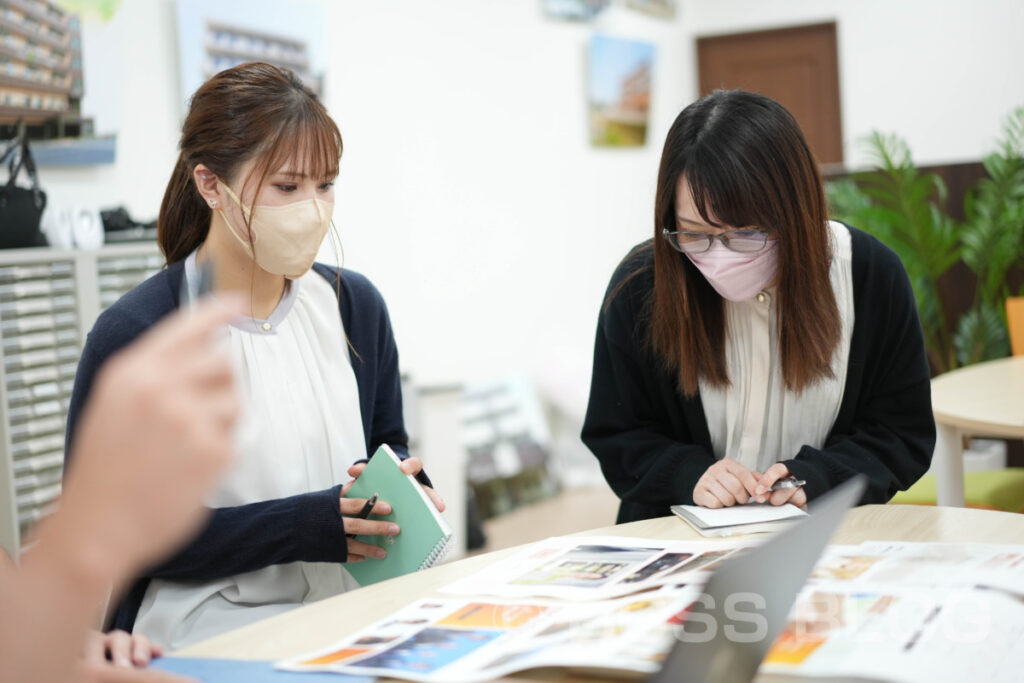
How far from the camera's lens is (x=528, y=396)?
584cm

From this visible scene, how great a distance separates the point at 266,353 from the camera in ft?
6.10

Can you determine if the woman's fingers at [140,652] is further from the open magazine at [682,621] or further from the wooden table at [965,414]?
the wooden table at [965,414]

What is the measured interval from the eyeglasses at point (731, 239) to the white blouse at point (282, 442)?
0.67 metres

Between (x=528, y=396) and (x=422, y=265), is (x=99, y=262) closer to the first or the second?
(x=422, y=265)

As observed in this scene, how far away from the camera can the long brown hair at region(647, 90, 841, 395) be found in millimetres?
1766

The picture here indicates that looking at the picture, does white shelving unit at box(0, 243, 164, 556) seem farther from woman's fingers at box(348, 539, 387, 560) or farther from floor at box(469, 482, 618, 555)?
floor at box(469, 482, 618, 555)

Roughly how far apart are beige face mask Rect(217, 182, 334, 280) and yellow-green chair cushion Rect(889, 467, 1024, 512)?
170 centimetres

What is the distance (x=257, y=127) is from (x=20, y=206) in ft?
5.10

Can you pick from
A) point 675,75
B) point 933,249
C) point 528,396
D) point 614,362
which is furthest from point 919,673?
point 675,75

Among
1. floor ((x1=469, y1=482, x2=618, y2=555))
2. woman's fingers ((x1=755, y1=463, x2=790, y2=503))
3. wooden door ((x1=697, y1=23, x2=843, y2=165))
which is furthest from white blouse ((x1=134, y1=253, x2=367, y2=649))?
wooden door ((x1=697, y1=23, x2=843, y2=165))

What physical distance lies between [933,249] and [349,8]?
9.23ft

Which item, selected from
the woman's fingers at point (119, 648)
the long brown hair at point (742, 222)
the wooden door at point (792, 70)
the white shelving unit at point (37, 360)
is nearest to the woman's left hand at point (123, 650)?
the woman's fingers at point (119, 648)

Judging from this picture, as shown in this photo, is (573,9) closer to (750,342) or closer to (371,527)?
(750,342)

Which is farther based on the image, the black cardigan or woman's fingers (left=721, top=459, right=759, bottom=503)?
the black cardigan
